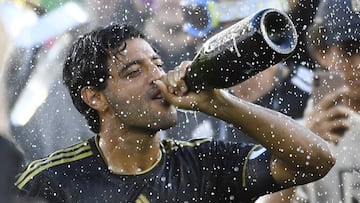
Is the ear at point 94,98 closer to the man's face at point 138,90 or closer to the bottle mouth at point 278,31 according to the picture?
the man's face at point 138,90

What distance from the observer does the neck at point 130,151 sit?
2424 mm

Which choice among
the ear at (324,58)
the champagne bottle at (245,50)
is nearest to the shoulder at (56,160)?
the champagne bottle at (245,50)

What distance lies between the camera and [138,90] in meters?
2.50

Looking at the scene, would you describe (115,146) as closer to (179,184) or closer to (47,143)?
(179,184)

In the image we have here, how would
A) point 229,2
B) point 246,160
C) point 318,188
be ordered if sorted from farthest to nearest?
point 229,2 → point 318,188 → point 246,160

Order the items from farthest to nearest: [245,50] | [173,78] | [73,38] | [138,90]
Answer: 1. [73,38]
2. [138,90]
3. [173,78]
4. [245,50]

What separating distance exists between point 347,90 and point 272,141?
63 cm

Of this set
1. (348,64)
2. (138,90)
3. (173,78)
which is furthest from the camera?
(348,64)

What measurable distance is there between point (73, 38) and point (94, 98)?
1.23 meters

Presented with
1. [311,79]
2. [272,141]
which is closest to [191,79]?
[272,141]

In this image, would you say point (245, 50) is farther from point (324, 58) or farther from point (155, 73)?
point (324, 58)

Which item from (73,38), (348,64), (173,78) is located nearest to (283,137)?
(173,78)

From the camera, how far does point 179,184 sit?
2375 mm

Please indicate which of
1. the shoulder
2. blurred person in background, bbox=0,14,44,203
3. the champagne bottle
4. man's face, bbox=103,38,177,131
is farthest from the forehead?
blurred person in background, bbox=0,14,44,203
